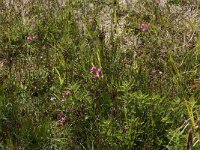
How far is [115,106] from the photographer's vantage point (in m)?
2.83

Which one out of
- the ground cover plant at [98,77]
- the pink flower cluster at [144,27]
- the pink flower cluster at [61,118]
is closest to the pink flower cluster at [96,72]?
the ground cover plant at [98,77]

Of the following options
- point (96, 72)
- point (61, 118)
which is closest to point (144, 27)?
point (96, 72)

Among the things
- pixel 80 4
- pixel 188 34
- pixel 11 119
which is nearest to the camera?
pixel 11 119

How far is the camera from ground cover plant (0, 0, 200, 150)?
2.77m

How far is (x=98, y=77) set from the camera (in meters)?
3.15

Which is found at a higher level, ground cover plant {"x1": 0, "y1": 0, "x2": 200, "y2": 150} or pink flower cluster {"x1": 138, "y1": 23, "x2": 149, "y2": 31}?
pink flower cluster {"x1": 138, "y1": 23, "x2": 149, "y2": 31}

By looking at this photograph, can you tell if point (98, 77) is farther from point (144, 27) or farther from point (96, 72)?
point (144, 27)

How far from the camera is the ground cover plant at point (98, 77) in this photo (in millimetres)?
2766

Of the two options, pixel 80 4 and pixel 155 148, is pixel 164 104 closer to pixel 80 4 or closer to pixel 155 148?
pixel 155 148

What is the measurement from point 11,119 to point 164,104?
121cm

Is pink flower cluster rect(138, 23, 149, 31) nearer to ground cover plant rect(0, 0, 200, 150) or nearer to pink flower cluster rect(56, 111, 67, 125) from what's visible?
ground cover plant rect(0, 0, 200, 150)

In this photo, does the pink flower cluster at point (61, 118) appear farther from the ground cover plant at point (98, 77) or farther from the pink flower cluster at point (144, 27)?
the pink flower cluster at point (144, 27)

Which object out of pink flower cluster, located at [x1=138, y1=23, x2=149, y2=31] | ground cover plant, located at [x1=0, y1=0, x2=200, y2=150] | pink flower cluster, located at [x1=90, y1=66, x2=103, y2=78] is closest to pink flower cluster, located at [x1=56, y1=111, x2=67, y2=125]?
ground cover plant, located at [x1=0, y1=0, x2=200, y2=150]

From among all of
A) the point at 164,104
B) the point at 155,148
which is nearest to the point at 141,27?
the point at 164,104
